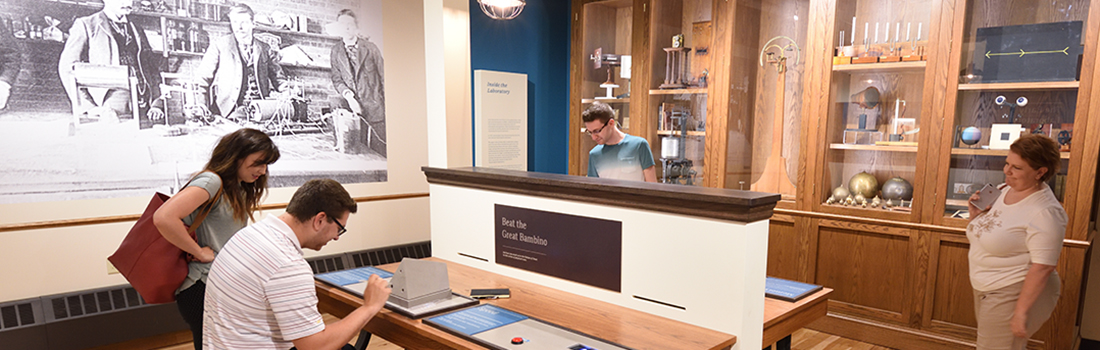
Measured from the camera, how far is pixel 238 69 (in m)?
3.66

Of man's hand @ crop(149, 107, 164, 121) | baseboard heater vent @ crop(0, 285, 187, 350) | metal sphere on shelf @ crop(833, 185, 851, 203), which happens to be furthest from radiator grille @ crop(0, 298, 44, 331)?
metal sphere on shelf @ crop(833, 185, 851, 203)

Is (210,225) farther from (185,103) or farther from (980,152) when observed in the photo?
(980,152)

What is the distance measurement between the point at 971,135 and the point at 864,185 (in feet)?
2.12

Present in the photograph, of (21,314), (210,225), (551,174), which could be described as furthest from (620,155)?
(21,314)

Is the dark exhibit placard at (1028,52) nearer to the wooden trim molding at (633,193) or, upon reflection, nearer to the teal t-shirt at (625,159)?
the teal t-shirt at (625,159)

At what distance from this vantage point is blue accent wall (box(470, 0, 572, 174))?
459 centimetres

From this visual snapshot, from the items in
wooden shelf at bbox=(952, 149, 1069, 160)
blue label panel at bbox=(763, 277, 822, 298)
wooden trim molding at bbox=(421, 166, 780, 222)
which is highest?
wooden shelf at bbox=(952, 149, 1069, 160)

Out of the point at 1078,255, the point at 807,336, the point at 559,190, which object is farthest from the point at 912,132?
the point at 559,190

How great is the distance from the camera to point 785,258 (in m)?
3.94

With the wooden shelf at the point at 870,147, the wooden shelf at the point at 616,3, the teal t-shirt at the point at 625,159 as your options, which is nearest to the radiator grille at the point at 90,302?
the teal t-shirt at the point at 625,159

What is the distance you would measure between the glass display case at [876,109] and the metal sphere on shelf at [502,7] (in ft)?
6.51

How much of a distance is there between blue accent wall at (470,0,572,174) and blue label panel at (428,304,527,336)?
2793mm

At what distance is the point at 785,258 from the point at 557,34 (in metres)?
2.59

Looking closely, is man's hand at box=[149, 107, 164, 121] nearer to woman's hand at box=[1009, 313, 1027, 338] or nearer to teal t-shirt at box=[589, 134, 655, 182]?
teal t-shirt at box=[589, 134, 655, 182]
